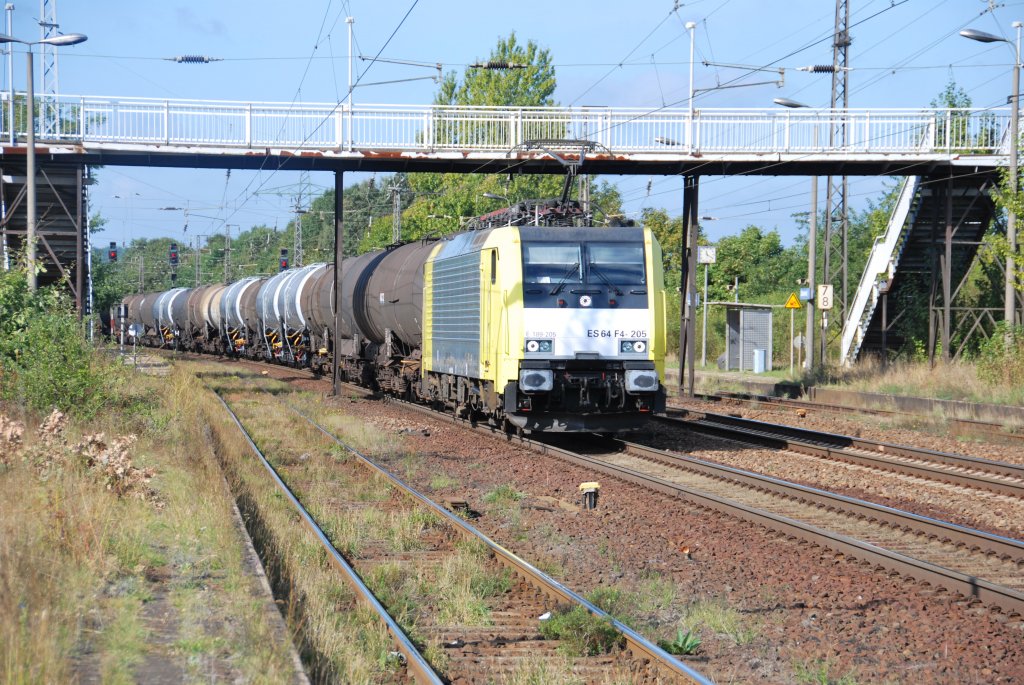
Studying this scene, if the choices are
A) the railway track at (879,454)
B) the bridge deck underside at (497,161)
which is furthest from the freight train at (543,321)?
the bridge deck underside at (497,161)

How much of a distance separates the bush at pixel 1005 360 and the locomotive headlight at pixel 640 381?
35.8 feet

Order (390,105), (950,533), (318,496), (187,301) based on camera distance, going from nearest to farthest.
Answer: (950,533) < (318,496) < (390,105) < (187,301)

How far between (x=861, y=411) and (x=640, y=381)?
28.4 ft

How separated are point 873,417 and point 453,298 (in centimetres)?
843

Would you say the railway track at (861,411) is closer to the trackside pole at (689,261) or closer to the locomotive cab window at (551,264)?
the trackside pole at (689,261)

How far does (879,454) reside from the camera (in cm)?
1622

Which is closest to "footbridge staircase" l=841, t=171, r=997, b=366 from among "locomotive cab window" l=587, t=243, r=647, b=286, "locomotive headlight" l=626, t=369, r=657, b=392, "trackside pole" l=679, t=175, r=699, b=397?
"trackside pole" l=679, t=175, r=699, b=397

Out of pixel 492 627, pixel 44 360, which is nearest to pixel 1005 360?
pixel 44 360

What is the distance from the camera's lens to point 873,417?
21.2m

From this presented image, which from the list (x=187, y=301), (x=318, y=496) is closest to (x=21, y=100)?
(x=318, y=496)

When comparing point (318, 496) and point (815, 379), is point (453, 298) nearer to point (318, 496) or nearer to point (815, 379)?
point (318, 496)

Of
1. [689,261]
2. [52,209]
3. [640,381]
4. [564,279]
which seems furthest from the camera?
[52,209]

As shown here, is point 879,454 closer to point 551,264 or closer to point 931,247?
point 551,264

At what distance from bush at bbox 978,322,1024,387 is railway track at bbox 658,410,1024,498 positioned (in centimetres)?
662
